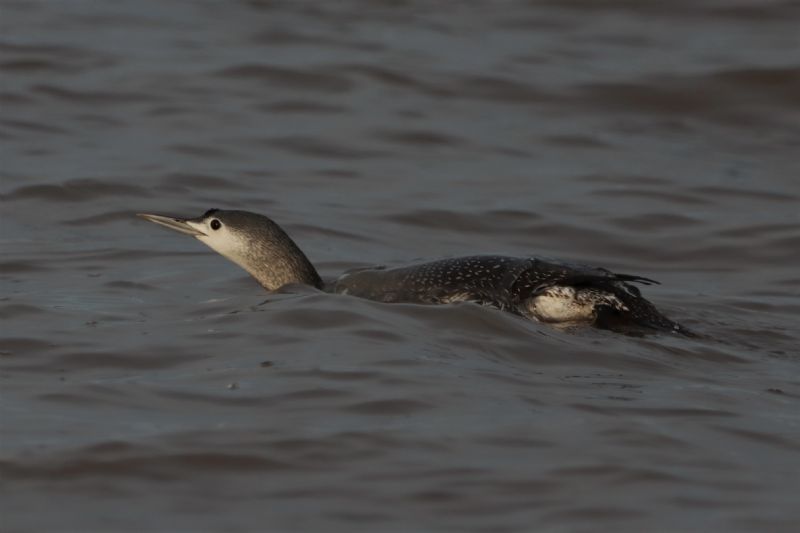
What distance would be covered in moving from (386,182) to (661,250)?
1.96 m

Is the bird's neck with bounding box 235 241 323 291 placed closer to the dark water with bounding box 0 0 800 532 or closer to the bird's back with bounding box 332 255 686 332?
the dark water with bounding box 0 0 800 532

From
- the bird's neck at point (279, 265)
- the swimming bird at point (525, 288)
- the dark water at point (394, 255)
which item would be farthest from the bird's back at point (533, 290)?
the bird's neck at point (279, 265)

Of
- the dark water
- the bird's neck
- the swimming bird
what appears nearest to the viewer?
the dark water

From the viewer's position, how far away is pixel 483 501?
465 centimetres

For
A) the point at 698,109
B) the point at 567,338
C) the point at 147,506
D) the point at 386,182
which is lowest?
the point at 147,506

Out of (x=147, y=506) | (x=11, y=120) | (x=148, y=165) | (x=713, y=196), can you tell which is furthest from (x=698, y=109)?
(x=147, y=506)

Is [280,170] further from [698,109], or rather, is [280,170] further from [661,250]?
[698,109]

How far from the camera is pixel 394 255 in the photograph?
8.64 meters

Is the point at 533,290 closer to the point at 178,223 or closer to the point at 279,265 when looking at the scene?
the point at 279,265

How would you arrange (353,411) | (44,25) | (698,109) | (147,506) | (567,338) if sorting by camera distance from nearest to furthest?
(147,506) < (353,411) < (567,338) < (698,109) < (44,25)

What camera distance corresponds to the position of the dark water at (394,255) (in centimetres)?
479

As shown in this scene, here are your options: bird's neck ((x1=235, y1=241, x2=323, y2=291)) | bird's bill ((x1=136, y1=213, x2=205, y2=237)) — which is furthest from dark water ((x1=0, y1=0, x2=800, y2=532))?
bird's bill ((x1=136, y1=213, x2=205, y2=237))

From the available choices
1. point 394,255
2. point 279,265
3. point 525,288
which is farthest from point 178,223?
point 525,288

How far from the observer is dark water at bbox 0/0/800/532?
4.79m
